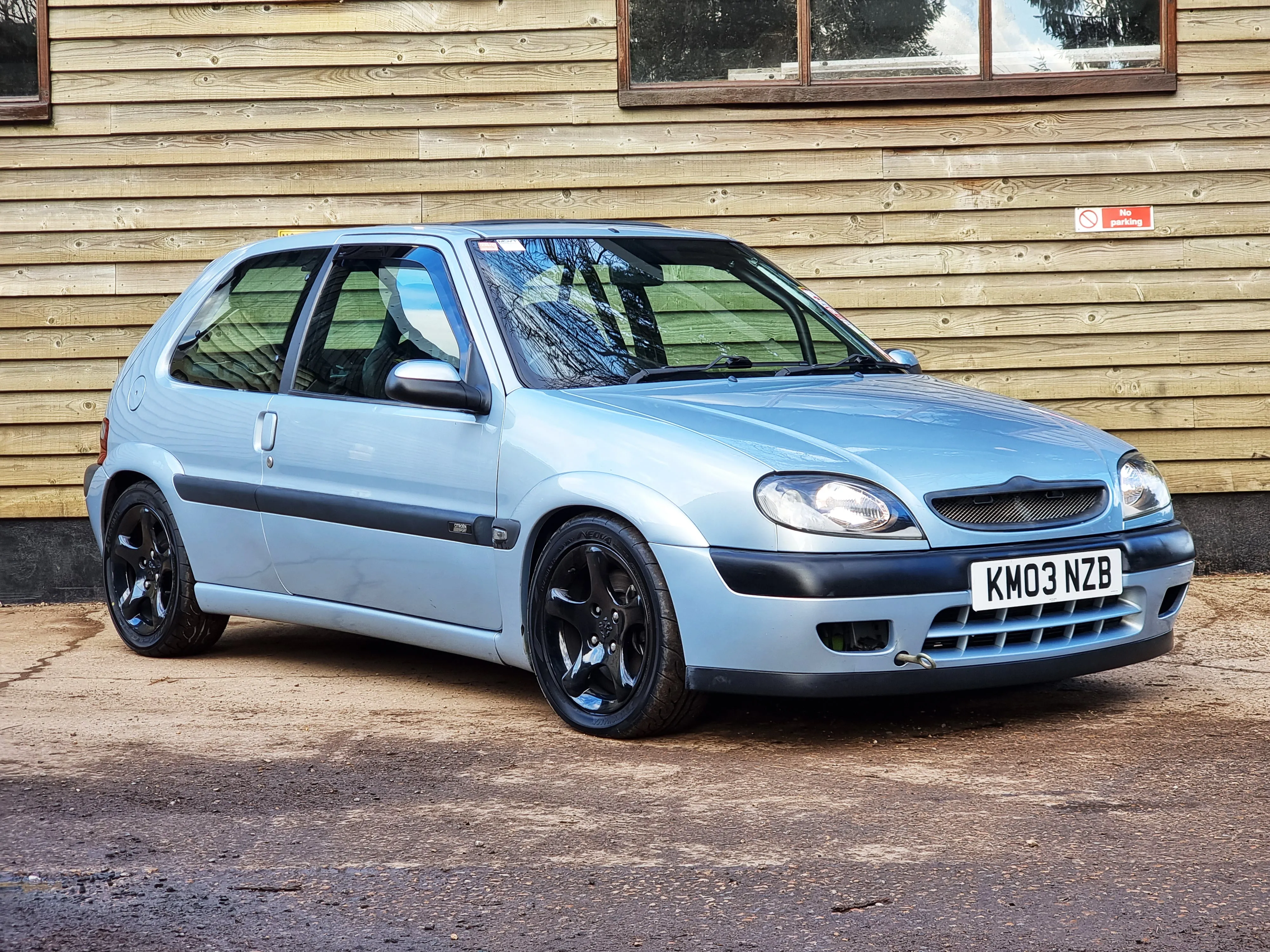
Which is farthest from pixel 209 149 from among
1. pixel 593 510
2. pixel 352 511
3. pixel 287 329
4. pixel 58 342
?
pixel 593 510

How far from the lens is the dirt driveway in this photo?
10.5ft

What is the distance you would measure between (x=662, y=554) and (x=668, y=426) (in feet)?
1.25

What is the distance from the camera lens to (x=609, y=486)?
15.4 ft

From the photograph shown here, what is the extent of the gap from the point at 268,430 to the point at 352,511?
0.57 m

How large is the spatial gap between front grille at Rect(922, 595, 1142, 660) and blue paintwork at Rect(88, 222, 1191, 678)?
0.04 metres

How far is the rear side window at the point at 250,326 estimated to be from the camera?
6.07 m

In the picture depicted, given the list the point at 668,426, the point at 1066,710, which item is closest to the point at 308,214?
the point at 668,426

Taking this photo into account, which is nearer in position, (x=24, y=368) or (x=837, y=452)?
(x=837, y=452)

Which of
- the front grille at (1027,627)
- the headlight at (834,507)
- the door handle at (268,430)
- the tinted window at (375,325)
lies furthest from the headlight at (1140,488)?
the door handle at (268,430)

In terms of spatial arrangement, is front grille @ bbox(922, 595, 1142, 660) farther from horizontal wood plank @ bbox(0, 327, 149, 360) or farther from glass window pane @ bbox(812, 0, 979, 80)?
horizontal wood plank @ bbox(0, 327, 149, 360)

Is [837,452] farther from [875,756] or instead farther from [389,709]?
[389,709]

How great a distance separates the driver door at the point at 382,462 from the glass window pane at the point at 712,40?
9.77ft

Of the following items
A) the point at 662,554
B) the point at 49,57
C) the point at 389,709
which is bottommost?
the point at 389,709

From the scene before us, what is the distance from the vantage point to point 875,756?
15.0 ft
